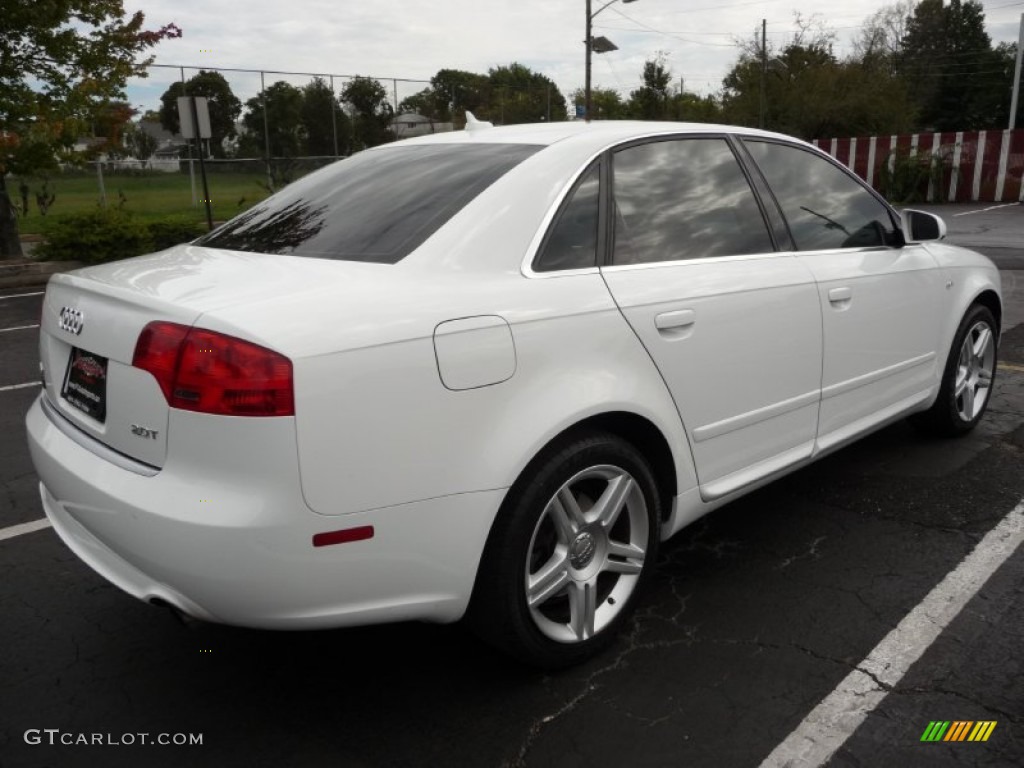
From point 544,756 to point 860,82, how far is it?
40.2 m

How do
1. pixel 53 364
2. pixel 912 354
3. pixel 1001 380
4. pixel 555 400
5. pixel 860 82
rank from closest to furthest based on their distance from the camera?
pixel 555 400, pixel 53 364, pixel 912 354, pixel 1001 380, pixel 860 82

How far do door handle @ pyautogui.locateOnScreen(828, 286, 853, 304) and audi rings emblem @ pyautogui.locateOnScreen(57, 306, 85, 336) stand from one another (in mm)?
2581

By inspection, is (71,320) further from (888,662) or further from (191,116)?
(191,116)

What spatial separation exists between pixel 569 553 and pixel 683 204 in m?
1.29

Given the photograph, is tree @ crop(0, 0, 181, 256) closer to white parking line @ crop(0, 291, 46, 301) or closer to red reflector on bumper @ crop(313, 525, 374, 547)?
white parking line @ crop(0, 291, 46, 301)

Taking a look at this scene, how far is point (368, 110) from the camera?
25844mm

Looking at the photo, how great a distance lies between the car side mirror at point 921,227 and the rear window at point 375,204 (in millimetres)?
2124

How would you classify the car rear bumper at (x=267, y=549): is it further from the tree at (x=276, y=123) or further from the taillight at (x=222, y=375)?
the tree at (x=276, y=123)

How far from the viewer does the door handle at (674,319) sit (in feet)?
8.64

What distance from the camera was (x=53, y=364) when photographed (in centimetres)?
260

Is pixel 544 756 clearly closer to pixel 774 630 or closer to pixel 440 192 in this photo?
pixel 774 630

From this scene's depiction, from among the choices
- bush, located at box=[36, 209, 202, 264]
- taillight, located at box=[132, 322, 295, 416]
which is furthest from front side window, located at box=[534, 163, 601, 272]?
bush, located at box=[36, 209, 202, 264]

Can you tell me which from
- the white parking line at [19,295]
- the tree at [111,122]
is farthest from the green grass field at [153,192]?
the white parking line at [19,295]

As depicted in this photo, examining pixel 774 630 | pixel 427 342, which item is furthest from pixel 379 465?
pixel 774 630
